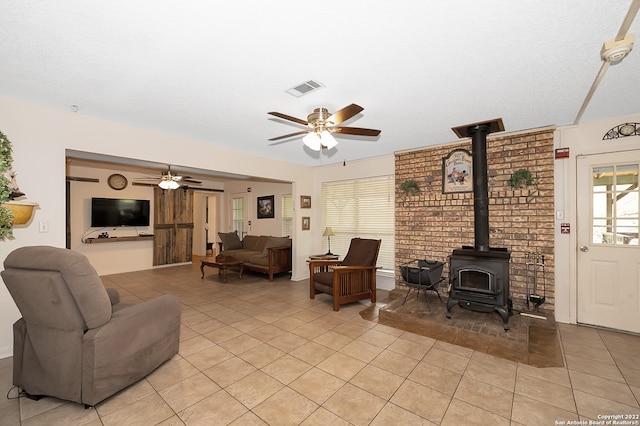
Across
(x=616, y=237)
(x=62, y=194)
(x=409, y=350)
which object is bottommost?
(x=409, y=350)

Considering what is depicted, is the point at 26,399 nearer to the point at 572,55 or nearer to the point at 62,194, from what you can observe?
the point at 62,194

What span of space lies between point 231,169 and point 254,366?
3.17 metres

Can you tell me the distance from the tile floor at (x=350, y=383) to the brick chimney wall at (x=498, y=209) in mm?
1044

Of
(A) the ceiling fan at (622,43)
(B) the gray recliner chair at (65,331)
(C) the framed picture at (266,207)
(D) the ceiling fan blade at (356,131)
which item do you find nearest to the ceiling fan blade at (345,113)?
(D) the ceiling fan blade at (356,131)

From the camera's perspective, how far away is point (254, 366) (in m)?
2.55

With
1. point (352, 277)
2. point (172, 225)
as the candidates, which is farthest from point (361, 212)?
point (172, 225)

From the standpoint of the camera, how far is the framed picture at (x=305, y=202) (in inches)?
237

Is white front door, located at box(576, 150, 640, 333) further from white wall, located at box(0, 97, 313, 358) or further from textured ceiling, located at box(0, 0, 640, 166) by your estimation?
white wall, located at box(0, 97, 313, 358)

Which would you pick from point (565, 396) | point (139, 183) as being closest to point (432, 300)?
point (565, 396)

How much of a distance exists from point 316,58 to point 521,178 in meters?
3.29

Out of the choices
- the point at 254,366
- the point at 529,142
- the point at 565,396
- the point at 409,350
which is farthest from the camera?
the point at 529,142

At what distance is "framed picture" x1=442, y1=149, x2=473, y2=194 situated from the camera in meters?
4.20

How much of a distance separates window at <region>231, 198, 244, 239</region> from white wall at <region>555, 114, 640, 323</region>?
7.55m

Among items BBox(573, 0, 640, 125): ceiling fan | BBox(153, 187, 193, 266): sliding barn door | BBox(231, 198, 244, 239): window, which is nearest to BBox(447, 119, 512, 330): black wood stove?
BBox(573, 0, 640, 125): ceiling fan
